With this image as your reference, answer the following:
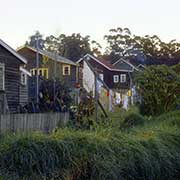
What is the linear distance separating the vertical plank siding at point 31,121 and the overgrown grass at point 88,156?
162 inches

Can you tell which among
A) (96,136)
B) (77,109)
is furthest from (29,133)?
(77,109)

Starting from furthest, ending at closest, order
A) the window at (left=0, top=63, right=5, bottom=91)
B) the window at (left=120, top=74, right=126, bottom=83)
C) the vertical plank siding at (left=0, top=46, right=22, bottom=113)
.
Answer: the window at (left=120, top=74, right=126, bottom=83), the vertical plank siding at (left=0, top=46, right=22, bottom=113), the window at (left=0, top=63, right=5, bottom=91)

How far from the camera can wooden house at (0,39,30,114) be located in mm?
23297

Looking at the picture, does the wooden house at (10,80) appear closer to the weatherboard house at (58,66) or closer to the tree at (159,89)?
the tree at (159,89)

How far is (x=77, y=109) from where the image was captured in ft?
65.4

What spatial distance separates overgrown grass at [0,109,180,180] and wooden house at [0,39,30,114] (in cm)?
1331

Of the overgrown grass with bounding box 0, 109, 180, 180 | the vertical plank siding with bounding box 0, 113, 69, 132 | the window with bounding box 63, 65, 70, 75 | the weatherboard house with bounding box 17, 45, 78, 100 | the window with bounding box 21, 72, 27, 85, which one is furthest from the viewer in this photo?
the window with bounding box 63, 65, 70, 75

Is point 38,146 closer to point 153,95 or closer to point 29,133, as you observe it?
point 29,133

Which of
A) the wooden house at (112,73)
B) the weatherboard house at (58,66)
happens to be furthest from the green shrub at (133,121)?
the wooden house at (112,73)

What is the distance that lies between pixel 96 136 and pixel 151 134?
7.56 ft

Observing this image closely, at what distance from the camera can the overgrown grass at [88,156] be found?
750cm

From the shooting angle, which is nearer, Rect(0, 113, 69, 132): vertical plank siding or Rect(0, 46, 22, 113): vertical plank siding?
Rect(0, 113, 69, 132): vertical plank siding

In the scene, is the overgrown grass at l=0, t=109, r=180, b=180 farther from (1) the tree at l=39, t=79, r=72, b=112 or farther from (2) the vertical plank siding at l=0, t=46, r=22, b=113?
(1) the tree at l=39, t=79, r=72, b=112

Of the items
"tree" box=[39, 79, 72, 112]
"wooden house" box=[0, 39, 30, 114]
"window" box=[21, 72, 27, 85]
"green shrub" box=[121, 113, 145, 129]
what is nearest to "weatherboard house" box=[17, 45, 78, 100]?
"window" box=[21, 72, 27, 85]
